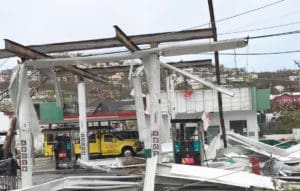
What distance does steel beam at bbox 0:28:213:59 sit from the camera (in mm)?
20141

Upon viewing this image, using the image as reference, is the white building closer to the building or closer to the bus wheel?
the bus wheel

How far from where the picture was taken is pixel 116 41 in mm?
21078

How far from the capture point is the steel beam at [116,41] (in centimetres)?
2014

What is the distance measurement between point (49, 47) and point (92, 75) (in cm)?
743

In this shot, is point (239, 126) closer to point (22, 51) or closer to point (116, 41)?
point (116, 41)

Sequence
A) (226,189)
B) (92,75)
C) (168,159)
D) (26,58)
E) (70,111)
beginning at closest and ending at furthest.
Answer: (226,189)
(26,58)
(168,159)
(92,75)
(70,111)

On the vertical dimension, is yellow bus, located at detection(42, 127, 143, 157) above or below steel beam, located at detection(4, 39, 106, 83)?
below

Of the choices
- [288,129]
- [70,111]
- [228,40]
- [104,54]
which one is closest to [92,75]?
[104,54]

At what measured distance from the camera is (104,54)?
68.8ft

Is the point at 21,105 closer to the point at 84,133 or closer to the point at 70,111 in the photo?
the point at 84,133

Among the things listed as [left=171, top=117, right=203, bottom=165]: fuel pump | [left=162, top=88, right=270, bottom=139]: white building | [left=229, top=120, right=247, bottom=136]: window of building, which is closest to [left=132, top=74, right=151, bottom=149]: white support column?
[left=171, top=117, right=203, bottom=165]: fuel pump

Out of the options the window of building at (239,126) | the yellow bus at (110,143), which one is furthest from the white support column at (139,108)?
the window of building at (239,126)

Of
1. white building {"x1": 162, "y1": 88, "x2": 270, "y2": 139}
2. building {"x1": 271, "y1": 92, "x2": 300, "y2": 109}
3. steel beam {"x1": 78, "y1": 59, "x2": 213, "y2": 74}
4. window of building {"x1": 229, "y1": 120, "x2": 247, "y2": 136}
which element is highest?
building {"x1": 271, "y1": 92, "x2": 300, "y2": 109}

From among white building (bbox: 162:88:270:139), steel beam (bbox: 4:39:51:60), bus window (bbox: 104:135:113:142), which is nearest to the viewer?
steel beam (bbox: 4:39:51:60)
